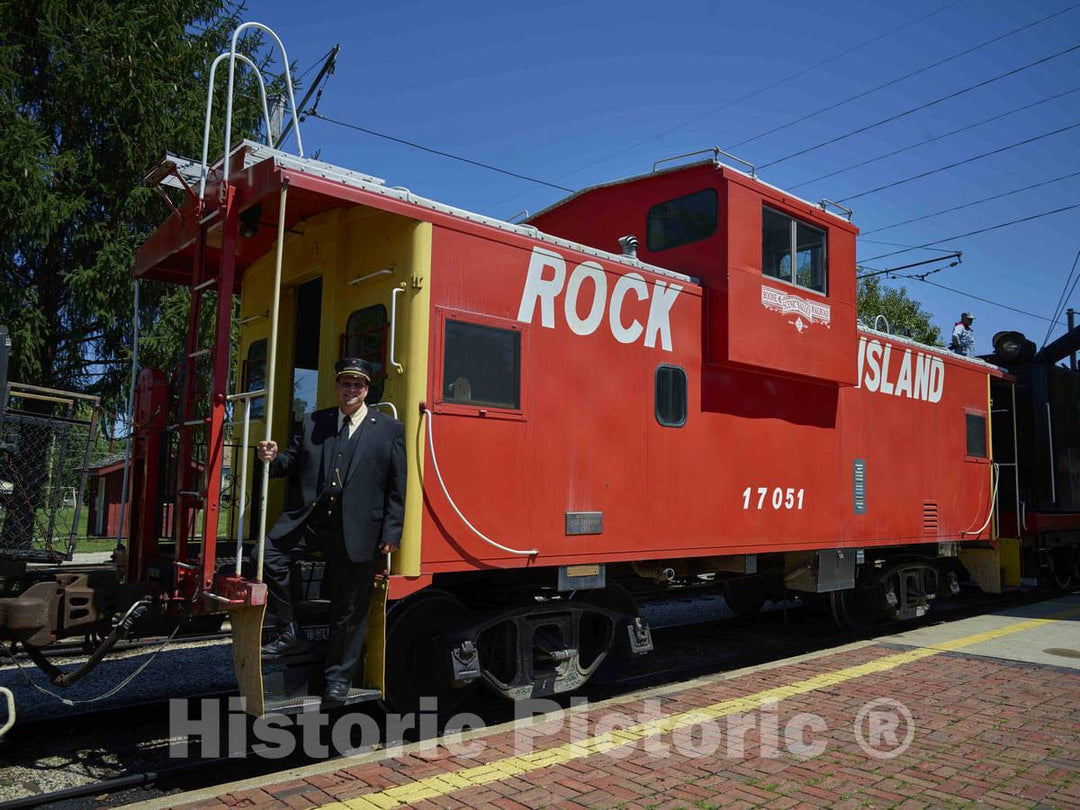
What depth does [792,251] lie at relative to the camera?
25.5 ft

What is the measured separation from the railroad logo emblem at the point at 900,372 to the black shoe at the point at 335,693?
610 cm

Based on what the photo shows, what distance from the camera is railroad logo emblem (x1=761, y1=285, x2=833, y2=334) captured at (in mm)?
7328

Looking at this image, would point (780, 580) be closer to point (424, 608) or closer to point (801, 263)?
point (801, 263)

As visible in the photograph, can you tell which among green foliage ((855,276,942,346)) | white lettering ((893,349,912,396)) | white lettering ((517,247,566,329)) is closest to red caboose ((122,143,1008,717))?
white lettering ((517,247,566,329))

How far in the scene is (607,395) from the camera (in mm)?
6223

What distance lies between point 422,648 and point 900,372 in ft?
21.6

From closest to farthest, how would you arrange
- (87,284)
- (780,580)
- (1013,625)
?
(780,580)
(1013,625)
(87,284)

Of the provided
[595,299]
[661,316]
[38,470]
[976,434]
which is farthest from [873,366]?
[38,470]

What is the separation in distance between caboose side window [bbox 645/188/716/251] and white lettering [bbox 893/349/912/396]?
139 inches

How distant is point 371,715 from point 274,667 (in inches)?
59.6

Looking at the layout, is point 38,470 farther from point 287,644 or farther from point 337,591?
point 337,591

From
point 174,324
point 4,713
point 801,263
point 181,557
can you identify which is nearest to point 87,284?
point 174,324

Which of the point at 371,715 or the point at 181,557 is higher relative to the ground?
the point at 181,557

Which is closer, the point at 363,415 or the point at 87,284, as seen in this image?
the point at 363,415
